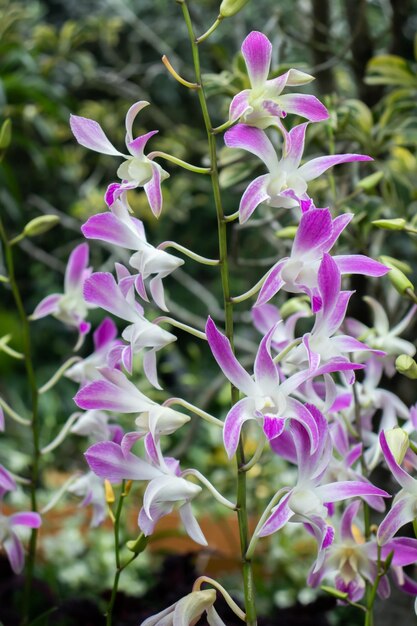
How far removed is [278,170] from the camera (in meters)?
0.48

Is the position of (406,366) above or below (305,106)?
below

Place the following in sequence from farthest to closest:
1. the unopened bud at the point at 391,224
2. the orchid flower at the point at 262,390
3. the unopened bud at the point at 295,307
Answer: the unopened bud at the point at 295,307
the unopened bud at the point at 391,224
the orchid flower at the point at 262,390

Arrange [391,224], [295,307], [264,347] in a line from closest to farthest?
[264,347] → [391,224] → [295,307]

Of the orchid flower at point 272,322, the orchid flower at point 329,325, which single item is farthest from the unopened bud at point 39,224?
the orchid flower at point 329,325

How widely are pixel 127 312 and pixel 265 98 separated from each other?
15 centimetres

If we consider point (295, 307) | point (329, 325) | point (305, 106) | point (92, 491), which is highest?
point (305, 106)

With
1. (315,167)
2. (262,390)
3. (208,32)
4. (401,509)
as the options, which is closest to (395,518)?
(401,509)

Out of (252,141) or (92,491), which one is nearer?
(252,141)

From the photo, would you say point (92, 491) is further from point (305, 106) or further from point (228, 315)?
point (305, 106)

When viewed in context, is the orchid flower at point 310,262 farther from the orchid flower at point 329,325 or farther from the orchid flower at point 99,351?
the orchid flower at point 99,351

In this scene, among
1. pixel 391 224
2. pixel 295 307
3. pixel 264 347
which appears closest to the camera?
pixel 264 347

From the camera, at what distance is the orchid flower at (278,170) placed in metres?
0.47

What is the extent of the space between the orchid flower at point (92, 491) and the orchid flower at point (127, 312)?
0.21 m

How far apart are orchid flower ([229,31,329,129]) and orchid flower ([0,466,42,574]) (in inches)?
12.5
